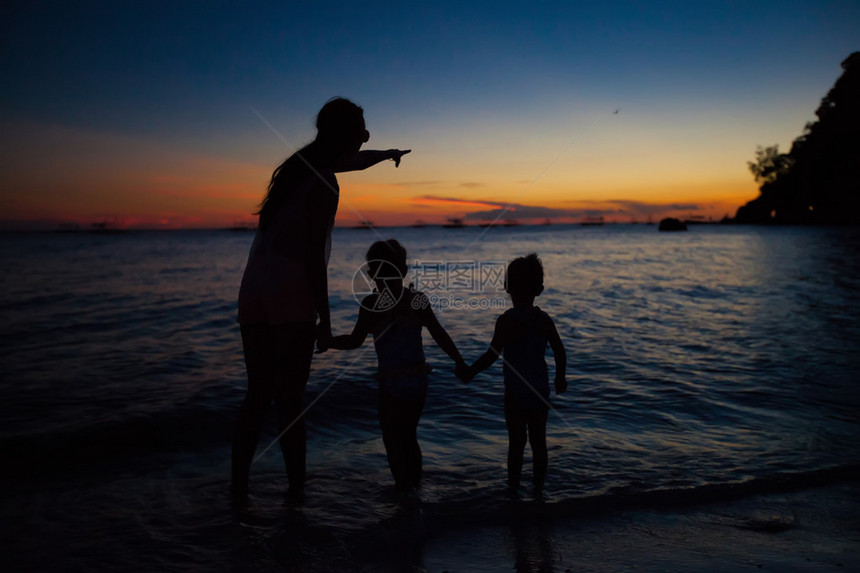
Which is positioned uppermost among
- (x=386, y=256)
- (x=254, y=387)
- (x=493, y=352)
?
(x=386, y=256)

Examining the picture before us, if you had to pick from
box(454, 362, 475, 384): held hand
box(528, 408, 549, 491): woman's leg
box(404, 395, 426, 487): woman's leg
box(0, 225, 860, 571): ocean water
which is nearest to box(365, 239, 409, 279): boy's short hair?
box(454, 362, 475, 384): held hand

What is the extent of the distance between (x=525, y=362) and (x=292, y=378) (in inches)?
60.2

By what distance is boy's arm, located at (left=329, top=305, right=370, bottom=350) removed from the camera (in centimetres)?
300

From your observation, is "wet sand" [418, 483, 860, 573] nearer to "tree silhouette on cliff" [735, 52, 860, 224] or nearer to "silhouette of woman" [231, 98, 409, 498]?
"silhouette of woman" [231, 98, 409, 498]

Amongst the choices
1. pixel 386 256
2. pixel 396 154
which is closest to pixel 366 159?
pixel 396 154

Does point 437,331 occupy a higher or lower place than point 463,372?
higher

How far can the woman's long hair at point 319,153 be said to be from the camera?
9.04ft

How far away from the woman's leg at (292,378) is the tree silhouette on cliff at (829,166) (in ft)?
292

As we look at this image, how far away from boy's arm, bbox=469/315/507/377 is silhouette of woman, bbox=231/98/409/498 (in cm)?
99

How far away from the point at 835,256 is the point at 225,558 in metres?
31.5

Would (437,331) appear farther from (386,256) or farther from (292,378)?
(292,378)

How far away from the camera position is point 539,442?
338 cm

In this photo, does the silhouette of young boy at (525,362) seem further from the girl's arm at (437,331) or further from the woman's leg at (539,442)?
the girl's arm at (437,331)
